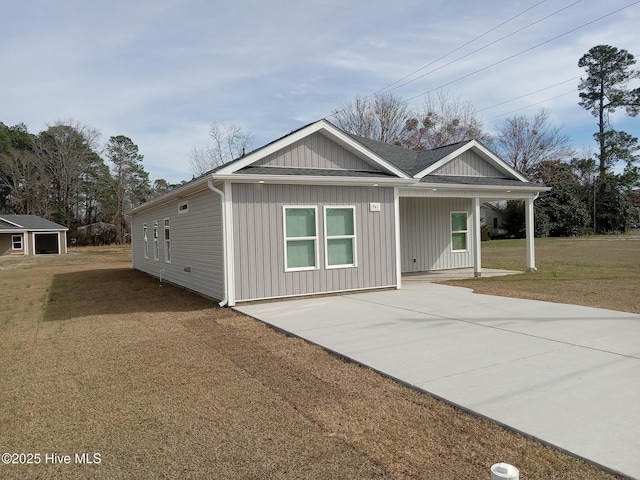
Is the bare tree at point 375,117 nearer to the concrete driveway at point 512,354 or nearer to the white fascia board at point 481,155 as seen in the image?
the white fascia board at point 481,155

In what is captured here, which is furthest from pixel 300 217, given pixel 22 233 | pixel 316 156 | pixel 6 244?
pixel 6 244

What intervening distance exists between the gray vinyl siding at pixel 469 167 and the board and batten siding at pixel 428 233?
1.35 metres

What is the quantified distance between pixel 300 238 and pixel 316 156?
1967 millimetres

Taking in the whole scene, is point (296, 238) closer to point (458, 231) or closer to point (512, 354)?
point (512, 354)

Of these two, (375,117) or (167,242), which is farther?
(375,117)

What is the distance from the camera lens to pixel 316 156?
10281mm

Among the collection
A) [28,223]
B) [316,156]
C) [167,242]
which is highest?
[316,156]

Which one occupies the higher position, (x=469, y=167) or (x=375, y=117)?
(x=375, y=117)

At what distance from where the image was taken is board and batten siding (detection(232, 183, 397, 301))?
919 cm

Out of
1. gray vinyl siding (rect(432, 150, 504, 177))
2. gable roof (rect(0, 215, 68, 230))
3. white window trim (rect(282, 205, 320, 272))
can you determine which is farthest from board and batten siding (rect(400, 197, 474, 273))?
gable roof (rect(0, 215, 68, 230))

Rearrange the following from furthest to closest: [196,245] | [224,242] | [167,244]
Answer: [167,244] → [196,245] → [224,242]

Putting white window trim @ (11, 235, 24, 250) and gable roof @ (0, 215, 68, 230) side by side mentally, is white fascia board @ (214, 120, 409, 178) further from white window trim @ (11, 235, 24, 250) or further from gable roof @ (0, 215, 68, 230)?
white window trim @ (11, 235, 24, 250)

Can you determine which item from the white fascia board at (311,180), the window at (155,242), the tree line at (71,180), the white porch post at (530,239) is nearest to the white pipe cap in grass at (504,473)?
the white fascia board at (311,180)

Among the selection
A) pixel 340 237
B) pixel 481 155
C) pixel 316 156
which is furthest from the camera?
pixel 481 155
